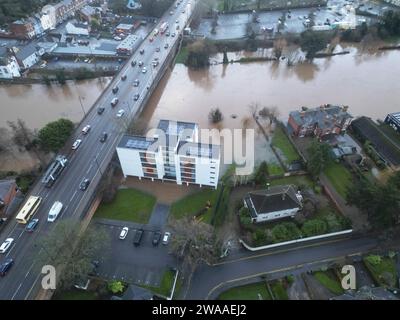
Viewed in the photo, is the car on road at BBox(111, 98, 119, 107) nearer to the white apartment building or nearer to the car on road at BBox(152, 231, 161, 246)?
the white apartment building

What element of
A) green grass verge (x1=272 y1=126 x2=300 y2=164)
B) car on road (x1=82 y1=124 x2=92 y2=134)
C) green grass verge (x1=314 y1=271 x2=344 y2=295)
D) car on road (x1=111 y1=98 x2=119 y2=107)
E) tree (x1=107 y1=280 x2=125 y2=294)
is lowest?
green grass verge (x1=314 y1=271 x2=344 y2=295)

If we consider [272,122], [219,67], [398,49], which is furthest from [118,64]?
[398,49]

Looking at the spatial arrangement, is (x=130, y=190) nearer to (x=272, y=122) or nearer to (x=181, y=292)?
(x=181, y=292)

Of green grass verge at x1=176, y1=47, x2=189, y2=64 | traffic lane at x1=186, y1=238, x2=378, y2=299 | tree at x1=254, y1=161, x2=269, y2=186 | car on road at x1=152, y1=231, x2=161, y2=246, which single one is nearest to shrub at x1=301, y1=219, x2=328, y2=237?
traffic lane at x1=186, y1=238, x2=378, y2=299

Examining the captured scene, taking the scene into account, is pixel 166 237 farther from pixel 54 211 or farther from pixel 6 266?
pixel 6 266

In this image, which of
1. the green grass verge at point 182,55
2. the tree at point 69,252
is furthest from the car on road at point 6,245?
the green grass verge at point 182,55

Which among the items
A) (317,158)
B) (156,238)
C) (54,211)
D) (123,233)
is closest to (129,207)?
(123,233)

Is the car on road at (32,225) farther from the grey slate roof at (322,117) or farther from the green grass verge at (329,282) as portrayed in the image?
the grey slate roof at (322,117)

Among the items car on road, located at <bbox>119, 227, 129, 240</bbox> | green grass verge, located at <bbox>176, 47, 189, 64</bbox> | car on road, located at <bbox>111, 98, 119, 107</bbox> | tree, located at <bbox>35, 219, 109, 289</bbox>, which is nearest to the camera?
tree, located at <bbox>35, 219, 109, 289</bbox>
